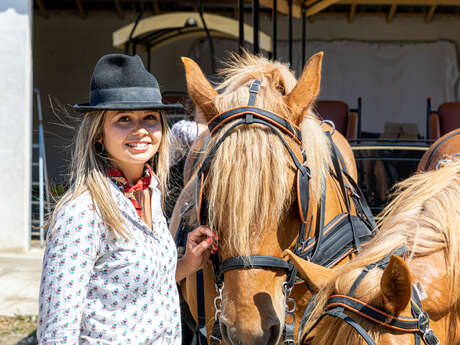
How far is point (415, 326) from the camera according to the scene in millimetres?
1204

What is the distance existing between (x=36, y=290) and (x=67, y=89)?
6071 millimetres

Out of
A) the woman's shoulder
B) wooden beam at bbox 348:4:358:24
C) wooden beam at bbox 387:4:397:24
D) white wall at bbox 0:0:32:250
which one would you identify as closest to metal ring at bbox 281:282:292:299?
the woman's shoulder

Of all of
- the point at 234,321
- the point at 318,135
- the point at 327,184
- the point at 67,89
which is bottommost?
the point at 234,321

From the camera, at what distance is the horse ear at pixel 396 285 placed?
1.13 m

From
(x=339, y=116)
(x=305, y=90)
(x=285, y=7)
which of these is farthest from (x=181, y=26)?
(x=305, y=90)

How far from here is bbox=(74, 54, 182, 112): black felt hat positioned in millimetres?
1508

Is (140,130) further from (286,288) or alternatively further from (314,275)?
(286,288)

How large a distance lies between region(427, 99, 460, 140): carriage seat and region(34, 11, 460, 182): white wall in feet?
16.3

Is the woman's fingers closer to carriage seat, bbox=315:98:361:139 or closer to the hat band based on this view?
the hat band

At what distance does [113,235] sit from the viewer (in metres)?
1.40

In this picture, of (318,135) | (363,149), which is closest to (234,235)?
(318,135)

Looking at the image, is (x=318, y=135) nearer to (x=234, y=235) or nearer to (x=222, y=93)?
(x=222, y=93)

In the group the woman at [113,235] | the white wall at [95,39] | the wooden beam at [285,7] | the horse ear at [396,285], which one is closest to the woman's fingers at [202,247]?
the woman at [113,235]

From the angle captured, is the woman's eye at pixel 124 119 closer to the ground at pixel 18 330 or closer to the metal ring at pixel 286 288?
the metal ring at pixel 286 288
